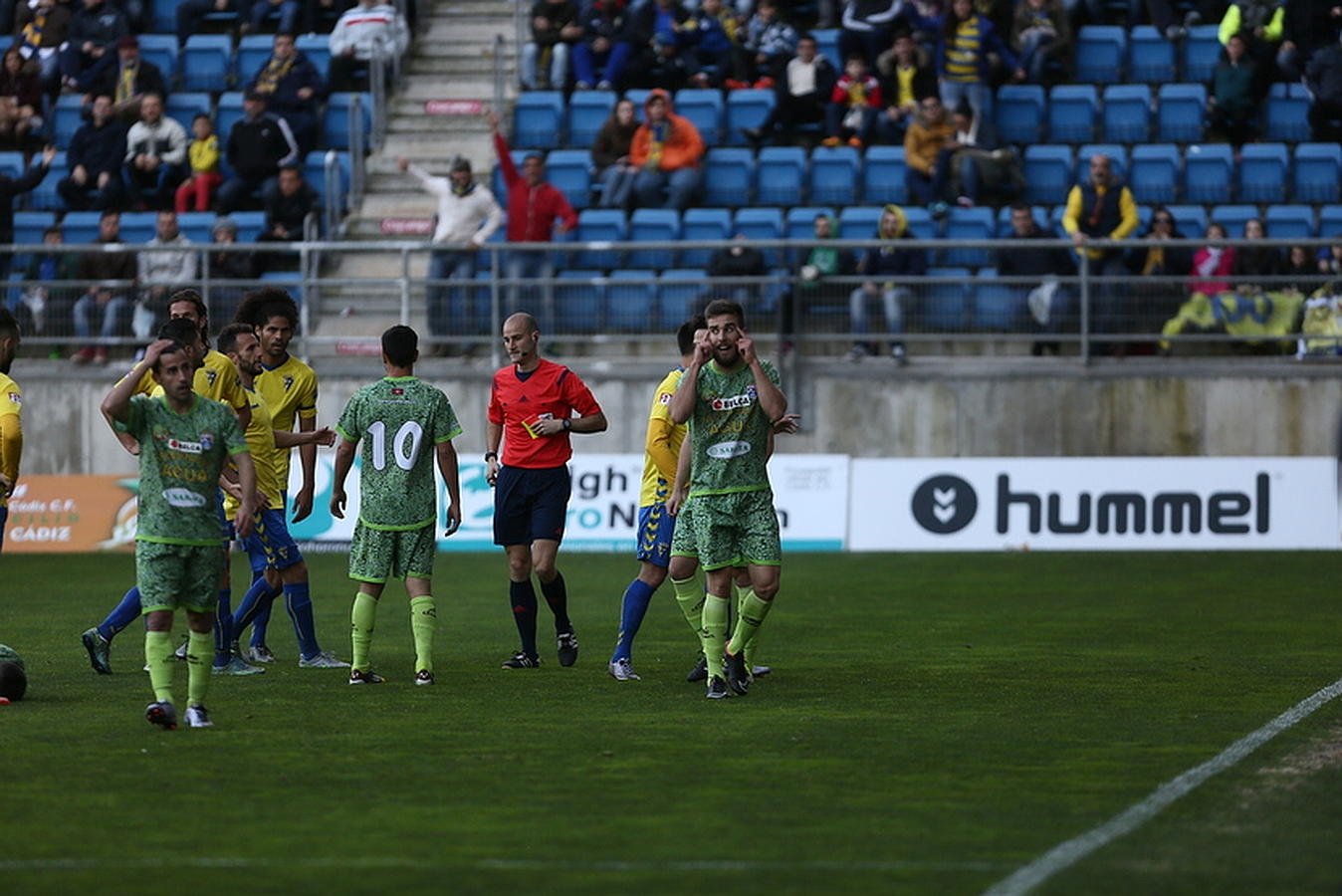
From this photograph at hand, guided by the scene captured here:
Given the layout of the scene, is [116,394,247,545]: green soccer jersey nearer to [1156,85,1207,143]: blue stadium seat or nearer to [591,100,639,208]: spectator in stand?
[591,100,639,208]: spectator in stand

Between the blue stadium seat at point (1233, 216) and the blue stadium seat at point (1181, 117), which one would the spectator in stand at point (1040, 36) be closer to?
the blue stadium seat at point (1181, 117)

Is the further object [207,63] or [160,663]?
[207,63]

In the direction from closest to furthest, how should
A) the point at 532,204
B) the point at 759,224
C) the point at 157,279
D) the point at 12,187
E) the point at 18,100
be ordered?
the point at 157,279 → the point at 532,204 → the point at 759,224 → the point at 12,187 → the point at 18,100

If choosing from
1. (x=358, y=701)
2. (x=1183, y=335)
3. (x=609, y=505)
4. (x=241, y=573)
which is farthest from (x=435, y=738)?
(x=1183, y=335)

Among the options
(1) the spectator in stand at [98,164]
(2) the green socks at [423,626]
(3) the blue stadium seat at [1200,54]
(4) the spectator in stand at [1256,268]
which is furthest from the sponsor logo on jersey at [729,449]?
(1) the spectator in stand at [98,164]

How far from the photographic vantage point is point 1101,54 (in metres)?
25.2

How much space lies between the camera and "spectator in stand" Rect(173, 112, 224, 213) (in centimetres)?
2488

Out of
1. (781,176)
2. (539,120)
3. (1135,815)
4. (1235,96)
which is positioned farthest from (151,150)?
(1135,815)

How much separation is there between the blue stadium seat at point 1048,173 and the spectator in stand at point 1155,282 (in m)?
2.44

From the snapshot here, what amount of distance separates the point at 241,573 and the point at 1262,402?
33.9 ft

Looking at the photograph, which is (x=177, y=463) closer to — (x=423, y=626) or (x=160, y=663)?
(x=160, y=663)

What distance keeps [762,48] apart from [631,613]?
1503 cm

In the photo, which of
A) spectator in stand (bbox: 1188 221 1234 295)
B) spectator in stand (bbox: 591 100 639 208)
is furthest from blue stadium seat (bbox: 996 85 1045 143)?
spectator in stand (bbox: 591 100 639 208)

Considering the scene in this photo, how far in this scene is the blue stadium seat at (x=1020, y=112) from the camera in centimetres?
2456
